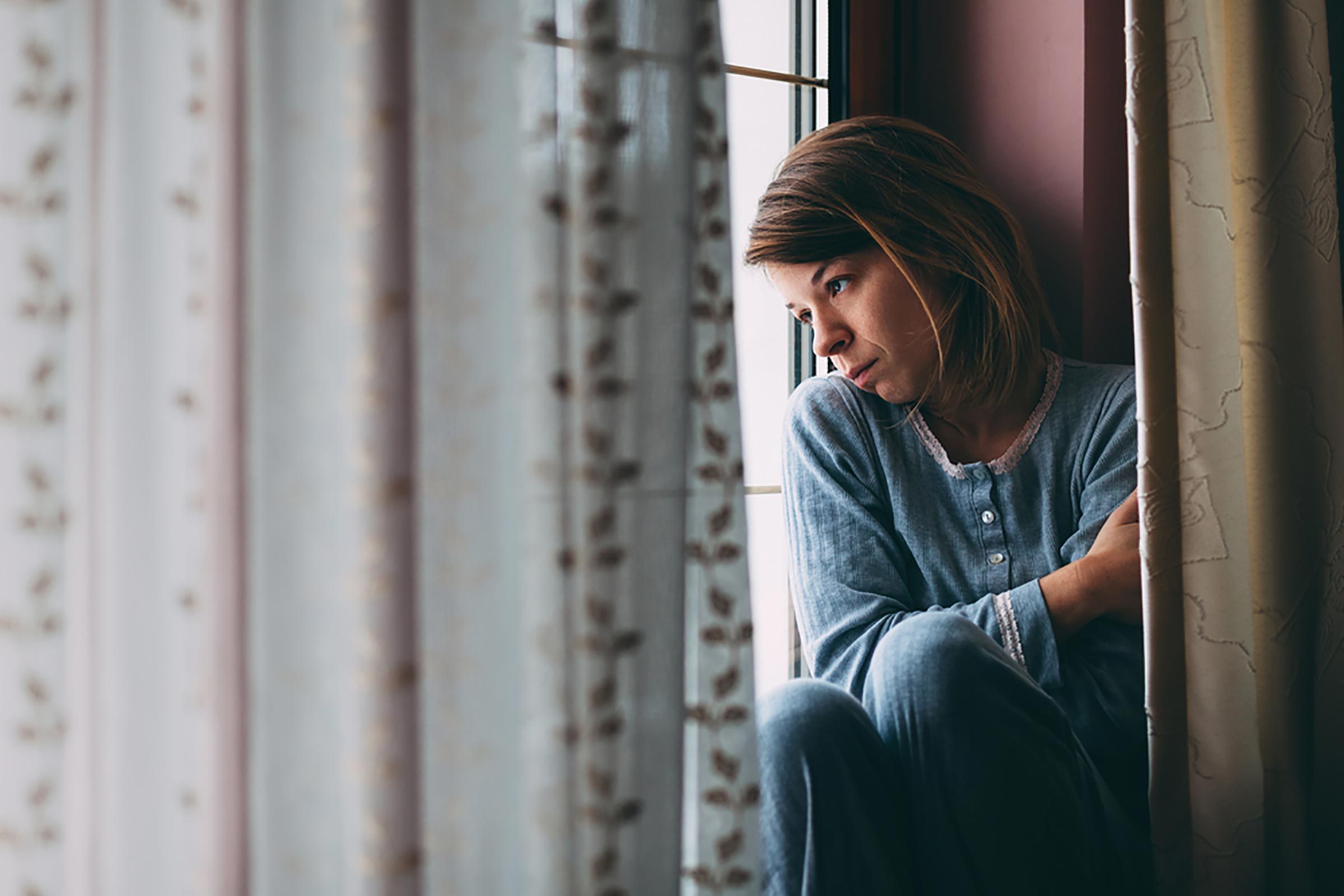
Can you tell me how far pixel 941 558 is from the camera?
3.87 ft

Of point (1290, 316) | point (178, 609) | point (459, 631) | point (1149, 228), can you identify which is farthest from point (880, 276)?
point (178, 609)

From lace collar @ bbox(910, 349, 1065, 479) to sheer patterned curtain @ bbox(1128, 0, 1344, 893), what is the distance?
0.23 m

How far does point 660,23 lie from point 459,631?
491mm

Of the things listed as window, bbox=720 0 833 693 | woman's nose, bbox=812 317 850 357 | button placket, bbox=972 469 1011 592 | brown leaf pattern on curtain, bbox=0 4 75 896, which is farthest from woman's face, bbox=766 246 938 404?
brown leaf pattern on curtain, bbox=0 4 75 896

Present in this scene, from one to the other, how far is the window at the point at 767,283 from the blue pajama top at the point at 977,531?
0.24 meters

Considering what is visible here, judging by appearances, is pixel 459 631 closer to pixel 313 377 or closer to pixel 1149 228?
pixel 313 377

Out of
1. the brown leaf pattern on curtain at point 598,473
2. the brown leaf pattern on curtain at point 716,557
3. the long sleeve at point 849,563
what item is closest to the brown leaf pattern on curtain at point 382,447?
the brown leaf pattern on curtain at point 598,473

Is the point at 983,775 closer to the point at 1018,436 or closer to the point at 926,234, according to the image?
the point at 1018,436

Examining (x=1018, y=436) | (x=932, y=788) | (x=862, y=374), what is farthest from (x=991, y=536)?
(x=932, y=788)

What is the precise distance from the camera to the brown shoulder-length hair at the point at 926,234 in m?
1.18

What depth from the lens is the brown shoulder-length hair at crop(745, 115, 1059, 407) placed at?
118cm

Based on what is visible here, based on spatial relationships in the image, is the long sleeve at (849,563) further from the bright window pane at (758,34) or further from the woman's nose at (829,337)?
the bright window pane at (758,34)

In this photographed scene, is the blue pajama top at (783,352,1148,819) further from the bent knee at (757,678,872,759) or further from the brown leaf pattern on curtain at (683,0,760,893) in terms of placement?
the brown leaf pattern on curtain at (683,0,760,893)

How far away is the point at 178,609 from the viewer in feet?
2.02
